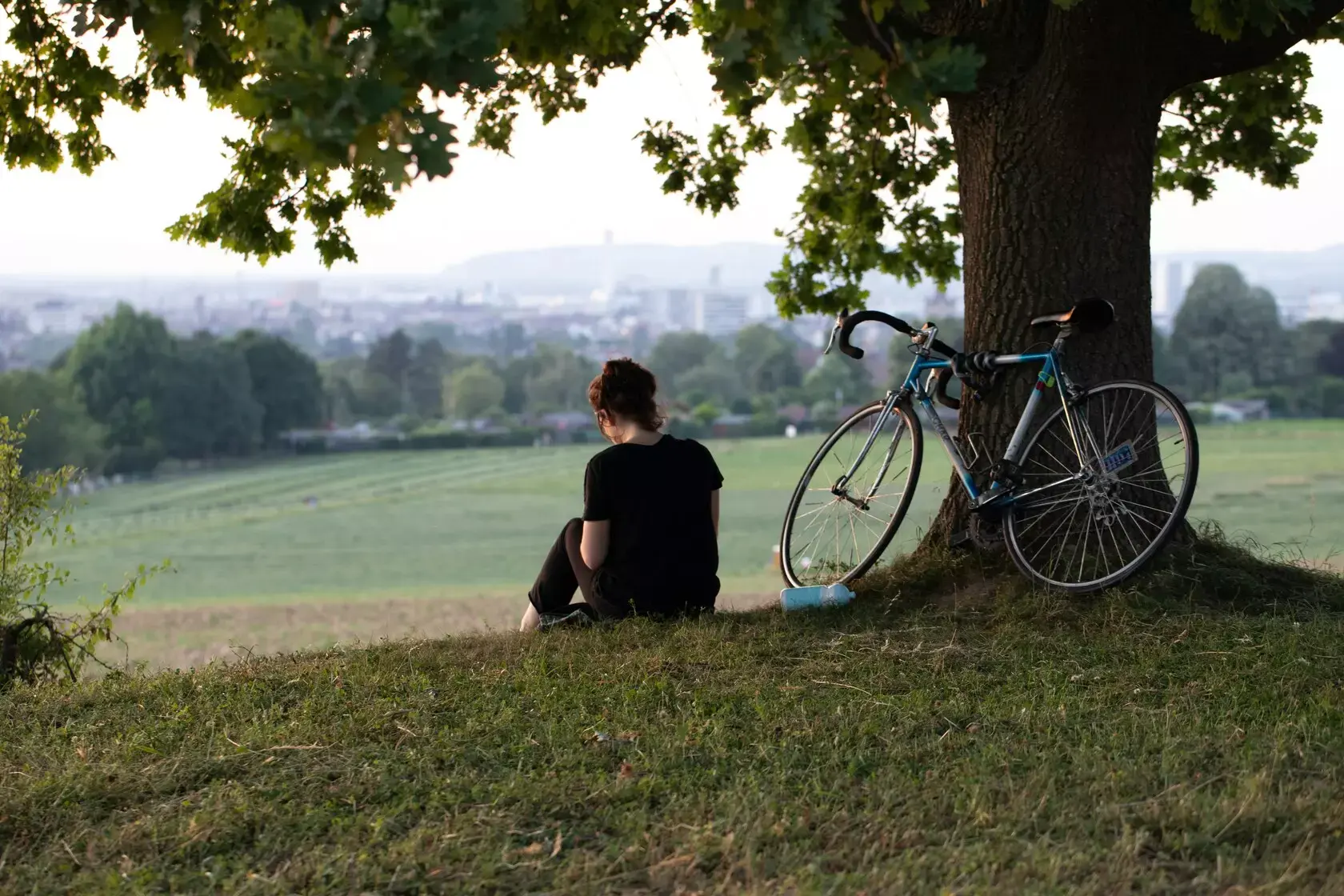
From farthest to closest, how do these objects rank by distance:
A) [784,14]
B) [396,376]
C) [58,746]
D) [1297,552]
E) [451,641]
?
[396,376] → [1297,552] → [451,641] → [58,746] → [784,14]

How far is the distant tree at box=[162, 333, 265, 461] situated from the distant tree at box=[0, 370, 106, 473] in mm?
2996

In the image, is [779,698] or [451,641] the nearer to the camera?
[779,698]

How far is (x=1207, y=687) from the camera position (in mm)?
4367

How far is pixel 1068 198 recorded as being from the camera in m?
5.89

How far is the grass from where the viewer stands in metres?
3.07

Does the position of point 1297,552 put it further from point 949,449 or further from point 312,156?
point 312,156

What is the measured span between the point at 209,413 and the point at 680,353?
1715cm

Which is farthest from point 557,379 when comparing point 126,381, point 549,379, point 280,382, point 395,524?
point 126,381

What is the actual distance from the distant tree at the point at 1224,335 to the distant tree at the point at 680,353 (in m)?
16.7

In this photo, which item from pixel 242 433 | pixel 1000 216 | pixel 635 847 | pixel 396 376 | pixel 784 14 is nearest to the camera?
pixel 635 847

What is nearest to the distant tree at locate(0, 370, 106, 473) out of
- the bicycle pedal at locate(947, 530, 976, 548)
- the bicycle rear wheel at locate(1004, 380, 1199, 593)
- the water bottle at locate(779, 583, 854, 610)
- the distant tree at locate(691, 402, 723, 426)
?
the distant tree at locate(691, 402, 723, 426)

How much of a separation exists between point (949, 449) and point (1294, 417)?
3142cm

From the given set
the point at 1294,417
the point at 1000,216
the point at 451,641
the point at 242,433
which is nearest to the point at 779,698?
the point at 451,641

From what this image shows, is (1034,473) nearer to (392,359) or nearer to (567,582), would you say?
(567,582)
